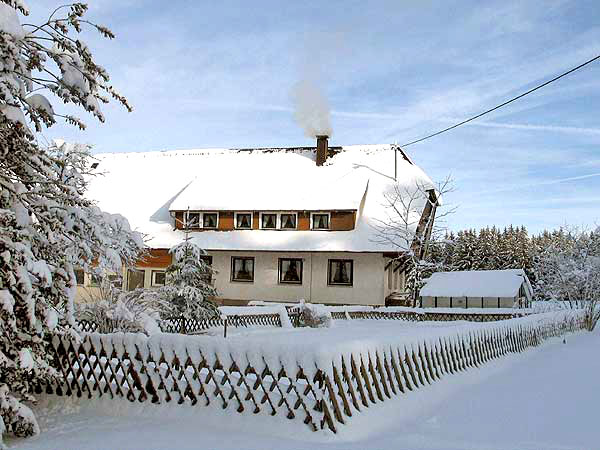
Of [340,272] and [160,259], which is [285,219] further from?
[160,259]

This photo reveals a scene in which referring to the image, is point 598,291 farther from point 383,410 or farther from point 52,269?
point 52,269

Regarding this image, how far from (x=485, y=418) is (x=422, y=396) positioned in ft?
3.35

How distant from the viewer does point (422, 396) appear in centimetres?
853

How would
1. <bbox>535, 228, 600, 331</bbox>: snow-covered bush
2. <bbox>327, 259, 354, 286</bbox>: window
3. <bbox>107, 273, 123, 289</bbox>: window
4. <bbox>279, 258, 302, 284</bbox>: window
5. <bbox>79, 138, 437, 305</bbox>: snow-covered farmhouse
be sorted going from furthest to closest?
<bbox>279, 258, 302, 284</bbox>: window < <bbox>327, 259, 354, 286</bbox>: window < <bbox>79, 138, 437, 305</bbox>: snow-covered farmhouse < <bbox>535, 228, 600, 331</bbox>: snow-covered bush < <bbox>107, 273, 123, 289</bbox>: window

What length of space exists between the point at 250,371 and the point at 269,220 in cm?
2870

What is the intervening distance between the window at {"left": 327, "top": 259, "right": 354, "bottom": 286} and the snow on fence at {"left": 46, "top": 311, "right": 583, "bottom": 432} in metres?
24.6

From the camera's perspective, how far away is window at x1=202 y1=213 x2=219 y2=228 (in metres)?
36.4

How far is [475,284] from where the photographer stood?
35.2 m

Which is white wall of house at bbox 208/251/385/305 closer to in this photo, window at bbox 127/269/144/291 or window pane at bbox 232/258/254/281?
window pane at bbox 232/258/254/281

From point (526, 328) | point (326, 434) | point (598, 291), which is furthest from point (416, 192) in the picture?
point (326, 434)

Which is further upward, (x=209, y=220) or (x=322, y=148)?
(x=322, y=148)

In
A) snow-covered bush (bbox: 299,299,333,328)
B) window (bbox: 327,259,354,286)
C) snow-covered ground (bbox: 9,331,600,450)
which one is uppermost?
window (bbox: 327,259,354,286)

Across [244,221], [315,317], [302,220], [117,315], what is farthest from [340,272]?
[117,315]

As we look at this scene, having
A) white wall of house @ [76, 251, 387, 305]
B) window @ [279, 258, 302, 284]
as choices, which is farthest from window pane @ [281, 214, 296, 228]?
window @ [279, 258, 302, 284]
